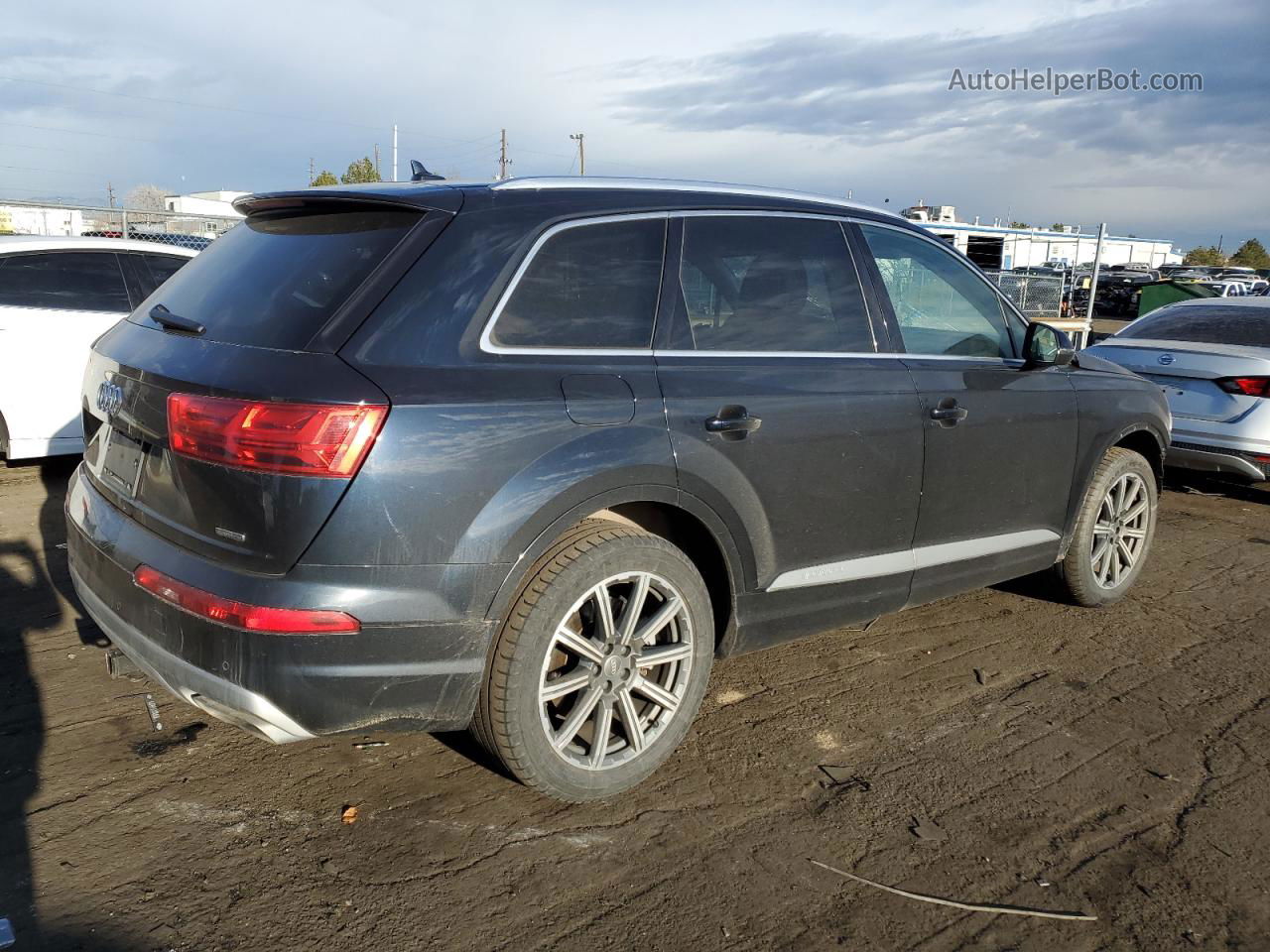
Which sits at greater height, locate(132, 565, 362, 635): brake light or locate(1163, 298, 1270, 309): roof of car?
locate(1163, 298, 1270, 309): roof of car

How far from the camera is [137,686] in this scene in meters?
3.84

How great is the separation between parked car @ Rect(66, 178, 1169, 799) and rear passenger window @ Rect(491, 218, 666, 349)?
0.03 feet

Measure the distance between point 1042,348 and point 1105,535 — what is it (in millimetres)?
1221

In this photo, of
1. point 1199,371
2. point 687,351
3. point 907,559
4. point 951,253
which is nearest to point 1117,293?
point 1199,371

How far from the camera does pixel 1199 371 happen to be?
23.7ft

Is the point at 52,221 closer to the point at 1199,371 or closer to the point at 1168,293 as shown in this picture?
the point at 1199,371

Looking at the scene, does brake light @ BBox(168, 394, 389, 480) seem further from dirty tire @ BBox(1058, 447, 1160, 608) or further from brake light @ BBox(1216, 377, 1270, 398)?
brake light @ BBox(1216, 377, 1270, 398)

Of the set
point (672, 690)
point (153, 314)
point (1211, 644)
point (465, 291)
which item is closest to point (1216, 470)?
point (1211, 644)

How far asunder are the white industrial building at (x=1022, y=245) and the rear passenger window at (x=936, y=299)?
11.7 inches

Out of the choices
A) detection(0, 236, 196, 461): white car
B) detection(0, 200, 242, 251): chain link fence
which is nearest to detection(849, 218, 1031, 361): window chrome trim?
detection(0, 236, 196, 461): white car

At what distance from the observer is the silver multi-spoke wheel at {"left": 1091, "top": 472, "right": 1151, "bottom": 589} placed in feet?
16.5

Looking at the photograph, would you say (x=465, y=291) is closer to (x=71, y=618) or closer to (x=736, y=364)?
(x=736, y=364)

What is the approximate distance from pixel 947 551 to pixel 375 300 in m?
2.53

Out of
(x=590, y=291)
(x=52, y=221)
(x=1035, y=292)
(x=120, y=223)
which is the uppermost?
(x=52, y=221)
